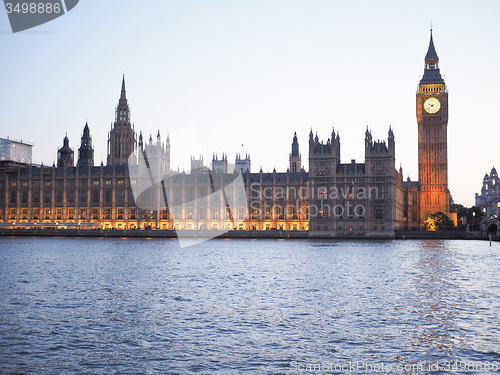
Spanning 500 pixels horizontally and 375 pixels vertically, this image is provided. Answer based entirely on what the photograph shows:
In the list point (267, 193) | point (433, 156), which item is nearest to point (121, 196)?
point (267, 193)

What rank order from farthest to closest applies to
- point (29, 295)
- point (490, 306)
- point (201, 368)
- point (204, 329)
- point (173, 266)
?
point (173, 266)
point (29, 295)
point (490, 306)
point (204, 329)
point (201, 368)

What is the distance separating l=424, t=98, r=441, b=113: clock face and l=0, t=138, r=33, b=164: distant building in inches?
5013

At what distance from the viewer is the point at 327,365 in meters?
18.3

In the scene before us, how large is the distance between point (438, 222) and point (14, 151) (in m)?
137

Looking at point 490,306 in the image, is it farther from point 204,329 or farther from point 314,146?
point 314,146

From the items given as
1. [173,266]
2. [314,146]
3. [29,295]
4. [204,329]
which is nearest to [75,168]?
[314,146]

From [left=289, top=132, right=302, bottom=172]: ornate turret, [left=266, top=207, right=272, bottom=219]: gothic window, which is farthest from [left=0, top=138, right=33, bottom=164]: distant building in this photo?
[left=266, top=207, right=272, bottom=219]: gothic window

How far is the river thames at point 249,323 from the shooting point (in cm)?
1859

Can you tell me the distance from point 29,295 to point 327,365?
20960mm

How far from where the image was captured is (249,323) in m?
24.8

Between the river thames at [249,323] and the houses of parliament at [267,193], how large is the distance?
86189 millimetres

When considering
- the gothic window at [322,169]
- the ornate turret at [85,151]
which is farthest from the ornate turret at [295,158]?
the ornate turret at [85,151]

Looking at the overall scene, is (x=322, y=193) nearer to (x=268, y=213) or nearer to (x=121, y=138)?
(x=268, y=213)

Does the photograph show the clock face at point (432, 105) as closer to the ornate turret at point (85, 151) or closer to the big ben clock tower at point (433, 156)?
the big ben clock tower at point (433, 156)
